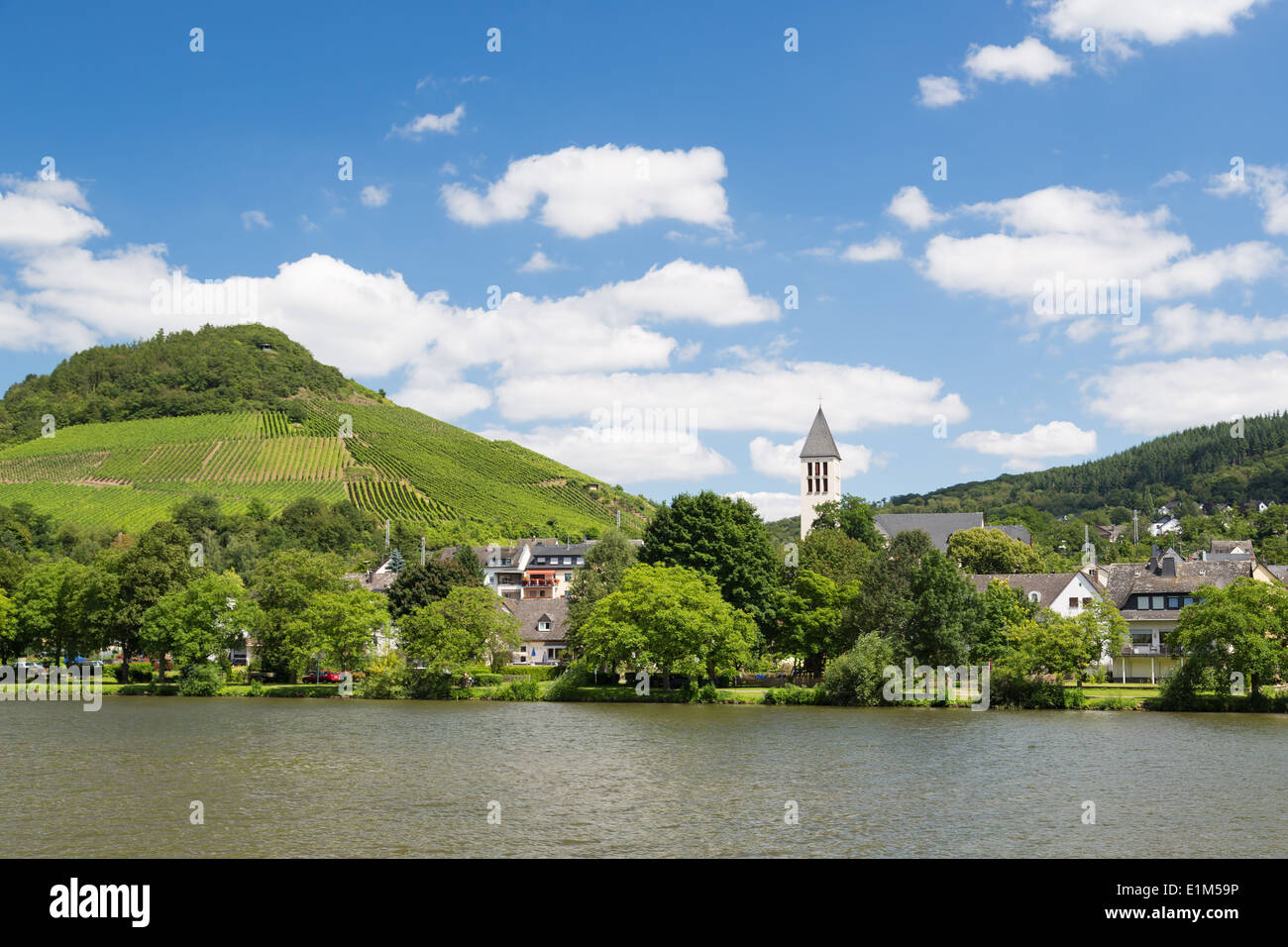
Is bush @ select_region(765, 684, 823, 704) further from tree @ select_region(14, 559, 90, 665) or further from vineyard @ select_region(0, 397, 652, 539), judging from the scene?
vineyard @ select_region(0, 397, 652, 539)

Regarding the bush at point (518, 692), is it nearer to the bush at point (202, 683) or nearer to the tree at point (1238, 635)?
the bush at point (202, 683)

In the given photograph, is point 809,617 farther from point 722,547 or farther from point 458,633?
point 458,633

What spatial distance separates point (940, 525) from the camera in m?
152

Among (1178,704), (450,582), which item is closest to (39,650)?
(450,582)

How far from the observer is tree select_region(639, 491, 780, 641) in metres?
75.0

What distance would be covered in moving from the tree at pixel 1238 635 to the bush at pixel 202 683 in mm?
63670

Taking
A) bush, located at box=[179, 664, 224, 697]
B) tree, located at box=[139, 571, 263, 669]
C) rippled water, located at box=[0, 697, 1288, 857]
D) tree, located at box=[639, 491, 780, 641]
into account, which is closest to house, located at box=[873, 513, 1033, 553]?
tree, located at box=[639, 491, 780, 641]


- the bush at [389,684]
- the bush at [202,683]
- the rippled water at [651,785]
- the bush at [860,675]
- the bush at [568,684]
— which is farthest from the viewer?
the bush at [202,683]

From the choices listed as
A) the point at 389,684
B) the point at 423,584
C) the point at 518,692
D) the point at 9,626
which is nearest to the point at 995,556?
the point at 423,584

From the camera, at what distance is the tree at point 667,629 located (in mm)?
66188

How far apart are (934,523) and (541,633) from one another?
7534 centimetres

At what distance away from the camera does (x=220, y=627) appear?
256 ft

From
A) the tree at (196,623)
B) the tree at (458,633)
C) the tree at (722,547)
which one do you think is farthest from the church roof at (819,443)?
the tree at (196,623)
